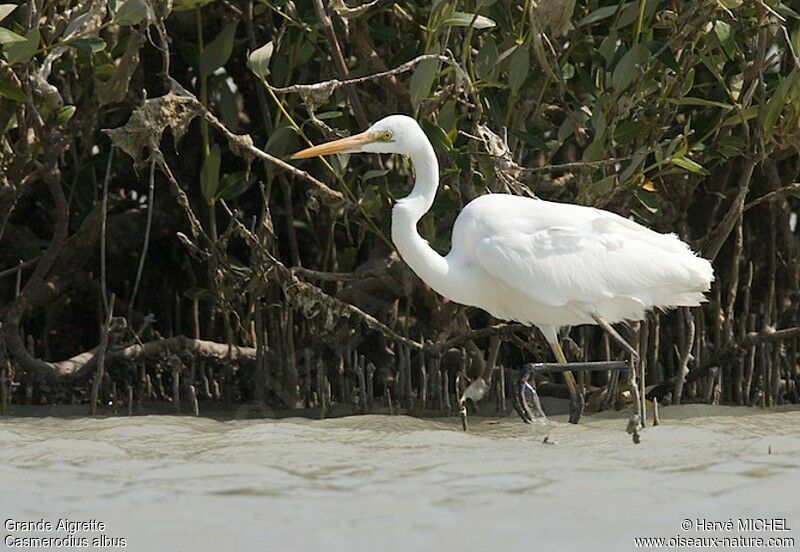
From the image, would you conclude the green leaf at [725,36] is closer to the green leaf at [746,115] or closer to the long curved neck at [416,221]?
the green leaf at [746,115]

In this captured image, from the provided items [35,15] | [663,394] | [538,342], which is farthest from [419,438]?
[35,15]

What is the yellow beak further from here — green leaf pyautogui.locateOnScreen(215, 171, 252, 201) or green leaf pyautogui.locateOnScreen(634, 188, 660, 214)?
green leaf pyautogui.locateOnScreen(634, 188, 660, 214)

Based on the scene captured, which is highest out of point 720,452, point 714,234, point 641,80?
point 641,80

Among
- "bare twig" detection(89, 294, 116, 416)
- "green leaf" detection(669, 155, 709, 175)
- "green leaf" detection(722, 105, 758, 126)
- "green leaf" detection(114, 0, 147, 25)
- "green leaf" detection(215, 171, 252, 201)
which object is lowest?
"bare twig" detection(89, 294, 116, 416)

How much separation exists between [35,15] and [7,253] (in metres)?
1.89

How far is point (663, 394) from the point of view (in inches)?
295

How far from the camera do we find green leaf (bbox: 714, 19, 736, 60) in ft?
20.1

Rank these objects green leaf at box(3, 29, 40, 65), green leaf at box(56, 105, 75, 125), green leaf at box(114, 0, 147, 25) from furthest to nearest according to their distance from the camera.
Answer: green leaf at box(56, 105, 75, 125) < green leaf at box(3, 29, 40, 65) < green leaf at box(114, 0, 147, 25)

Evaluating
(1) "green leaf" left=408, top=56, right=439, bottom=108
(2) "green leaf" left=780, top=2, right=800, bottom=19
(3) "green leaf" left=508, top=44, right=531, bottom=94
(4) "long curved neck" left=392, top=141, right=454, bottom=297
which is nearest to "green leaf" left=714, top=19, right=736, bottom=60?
(2) "green leaf" left=780, top=2, right=800, bottom=19

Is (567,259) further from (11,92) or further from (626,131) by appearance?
(11,92)

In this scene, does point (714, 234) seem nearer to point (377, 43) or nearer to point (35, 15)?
point (377, 43)

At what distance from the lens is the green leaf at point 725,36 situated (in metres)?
6.12

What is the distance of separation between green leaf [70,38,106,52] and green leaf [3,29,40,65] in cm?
16

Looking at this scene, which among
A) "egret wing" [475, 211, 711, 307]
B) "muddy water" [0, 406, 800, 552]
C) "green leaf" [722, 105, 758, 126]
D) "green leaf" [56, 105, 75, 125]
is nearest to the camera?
"muddy water" [0, 406, 800, 552]
